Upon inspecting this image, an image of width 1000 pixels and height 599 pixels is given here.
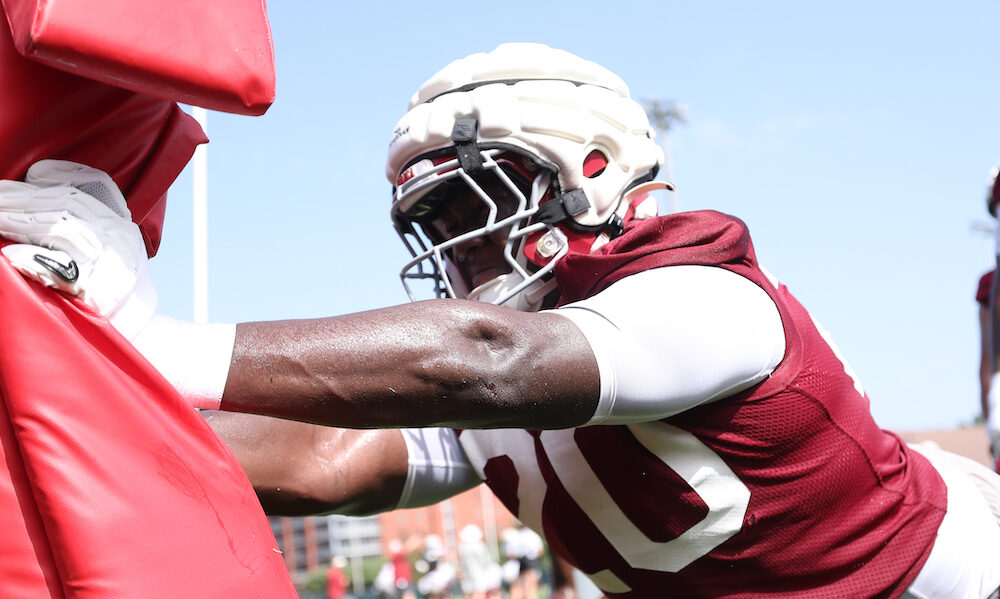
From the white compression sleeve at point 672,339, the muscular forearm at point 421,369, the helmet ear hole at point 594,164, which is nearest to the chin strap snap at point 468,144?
the helmet ear hole at point 594,164

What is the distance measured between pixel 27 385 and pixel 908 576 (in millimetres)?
1946

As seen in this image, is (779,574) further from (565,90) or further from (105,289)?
(105,289)

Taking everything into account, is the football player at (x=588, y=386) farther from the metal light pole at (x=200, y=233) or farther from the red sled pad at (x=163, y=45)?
the metal light pole at (x=200, y=233)

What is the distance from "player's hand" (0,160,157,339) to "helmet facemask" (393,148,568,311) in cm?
105

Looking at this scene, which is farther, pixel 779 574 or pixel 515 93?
pixel 515 93

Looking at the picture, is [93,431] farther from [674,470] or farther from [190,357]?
[674,470]

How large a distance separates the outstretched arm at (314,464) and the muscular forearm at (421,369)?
113 cm

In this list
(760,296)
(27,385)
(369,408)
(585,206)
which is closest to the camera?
(27,385)

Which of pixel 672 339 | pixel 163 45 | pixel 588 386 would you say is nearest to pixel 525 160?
pixel 672 339

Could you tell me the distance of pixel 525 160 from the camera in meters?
2.59

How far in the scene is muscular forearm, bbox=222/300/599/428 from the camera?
5.05ft

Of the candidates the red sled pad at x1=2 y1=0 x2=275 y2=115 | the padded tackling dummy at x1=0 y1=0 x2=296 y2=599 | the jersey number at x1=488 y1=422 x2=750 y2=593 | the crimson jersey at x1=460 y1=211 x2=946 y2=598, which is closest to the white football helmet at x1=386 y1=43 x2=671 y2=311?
the crimson jersey at x1=460 y1=211 x2=946 y2=598

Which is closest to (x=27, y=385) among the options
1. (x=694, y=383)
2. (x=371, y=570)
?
(x=694, y=383)

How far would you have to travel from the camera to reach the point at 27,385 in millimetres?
1342
